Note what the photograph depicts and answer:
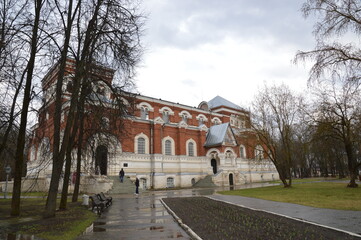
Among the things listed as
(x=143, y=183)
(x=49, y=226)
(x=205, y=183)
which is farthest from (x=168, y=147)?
Result: (x=49, y=226)

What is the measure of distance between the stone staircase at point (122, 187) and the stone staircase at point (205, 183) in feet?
35.3

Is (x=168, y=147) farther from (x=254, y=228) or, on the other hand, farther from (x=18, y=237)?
(x=18, y=237)

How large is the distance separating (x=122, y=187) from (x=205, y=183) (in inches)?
505

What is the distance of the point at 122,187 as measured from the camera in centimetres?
2709

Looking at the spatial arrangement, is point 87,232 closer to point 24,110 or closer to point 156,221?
point 156,221

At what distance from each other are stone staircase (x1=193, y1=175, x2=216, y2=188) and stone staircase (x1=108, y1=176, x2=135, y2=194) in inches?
423

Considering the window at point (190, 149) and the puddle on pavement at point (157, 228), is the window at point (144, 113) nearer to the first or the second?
the window at point (190, 149)

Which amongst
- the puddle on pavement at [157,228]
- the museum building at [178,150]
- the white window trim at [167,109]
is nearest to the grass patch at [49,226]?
the puddle on pavement at [157,228]

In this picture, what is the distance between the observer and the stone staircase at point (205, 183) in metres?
35.1

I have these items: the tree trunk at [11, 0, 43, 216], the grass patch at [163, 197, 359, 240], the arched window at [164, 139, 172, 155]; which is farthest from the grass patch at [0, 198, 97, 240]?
the arched window at [164, 139, 172, 155]

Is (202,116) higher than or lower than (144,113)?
higher

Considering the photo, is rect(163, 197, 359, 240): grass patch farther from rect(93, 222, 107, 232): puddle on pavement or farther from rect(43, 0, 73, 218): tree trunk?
rect(43, 0, 73, 218): tree trunk

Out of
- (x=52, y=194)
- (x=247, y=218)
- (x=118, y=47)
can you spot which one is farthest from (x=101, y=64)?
(x=247, y=218)

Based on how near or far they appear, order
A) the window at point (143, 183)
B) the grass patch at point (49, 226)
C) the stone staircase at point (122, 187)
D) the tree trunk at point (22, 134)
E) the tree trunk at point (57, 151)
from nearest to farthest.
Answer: the grass patch at point (49, 226) → the tree trunk at point (57, 151) → the tree trunk at point (22, 134) → the stone staircase at point (122, 187) → the window at point (143, 183)
